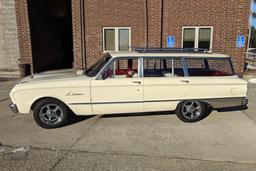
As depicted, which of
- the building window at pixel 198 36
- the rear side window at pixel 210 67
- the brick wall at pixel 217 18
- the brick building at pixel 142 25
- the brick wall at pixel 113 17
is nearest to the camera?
the rear side window at pixel 210 67

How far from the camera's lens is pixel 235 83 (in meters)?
5.25

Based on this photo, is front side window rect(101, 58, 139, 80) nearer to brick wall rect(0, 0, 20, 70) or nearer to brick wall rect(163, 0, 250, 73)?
brick wall rect(163, 0, 250, 73)

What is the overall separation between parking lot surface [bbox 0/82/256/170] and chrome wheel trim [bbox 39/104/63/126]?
0.24 metres

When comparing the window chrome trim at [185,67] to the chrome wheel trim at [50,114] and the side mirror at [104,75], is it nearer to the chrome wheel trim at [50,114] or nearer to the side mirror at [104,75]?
the side mirror at [104,75]

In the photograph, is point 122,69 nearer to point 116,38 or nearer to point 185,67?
point 185,67

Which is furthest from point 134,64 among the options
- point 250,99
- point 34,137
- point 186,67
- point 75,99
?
point 250,99

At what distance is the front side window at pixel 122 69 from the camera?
4.95m

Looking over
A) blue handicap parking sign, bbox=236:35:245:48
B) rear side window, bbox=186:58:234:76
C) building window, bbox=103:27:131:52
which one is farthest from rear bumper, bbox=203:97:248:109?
building window, bbox=103:27:131:52

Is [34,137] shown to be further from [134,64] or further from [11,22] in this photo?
[11,22]

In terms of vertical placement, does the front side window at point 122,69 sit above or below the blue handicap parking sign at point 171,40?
below

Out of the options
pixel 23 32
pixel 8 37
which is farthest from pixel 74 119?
pixel 8 37

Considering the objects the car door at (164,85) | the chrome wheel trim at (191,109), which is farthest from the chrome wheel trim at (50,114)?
the chrome wheel trim at (191,109)

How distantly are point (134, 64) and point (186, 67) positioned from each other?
3.97 feet

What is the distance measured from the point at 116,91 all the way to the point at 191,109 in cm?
184
